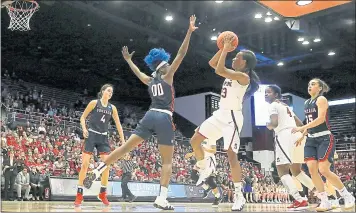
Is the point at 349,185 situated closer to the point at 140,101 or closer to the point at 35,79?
the point at 140,101

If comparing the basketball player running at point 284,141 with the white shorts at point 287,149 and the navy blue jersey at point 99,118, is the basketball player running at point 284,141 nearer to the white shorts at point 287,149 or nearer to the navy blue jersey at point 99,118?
the white shorts at point 287,149

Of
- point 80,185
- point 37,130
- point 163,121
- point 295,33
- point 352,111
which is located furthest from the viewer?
point 352,111

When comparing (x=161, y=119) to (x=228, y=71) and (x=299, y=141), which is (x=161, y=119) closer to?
(x=228, y=71)

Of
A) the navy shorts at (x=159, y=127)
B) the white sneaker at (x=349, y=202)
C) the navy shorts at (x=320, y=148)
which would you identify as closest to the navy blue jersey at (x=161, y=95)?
the navy shorts at (x=159, y=127)

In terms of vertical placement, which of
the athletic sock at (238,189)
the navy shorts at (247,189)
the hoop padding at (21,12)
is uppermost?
the hoop padding at (21,12)

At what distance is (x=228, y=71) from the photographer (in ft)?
17.9

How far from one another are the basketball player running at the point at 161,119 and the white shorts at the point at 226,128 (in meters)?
0.65

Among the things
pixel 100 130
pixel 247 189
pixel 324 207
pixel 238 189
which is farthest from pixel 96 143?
pixel 247 189

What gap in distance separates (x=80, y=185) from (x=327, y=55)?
60.4 feet

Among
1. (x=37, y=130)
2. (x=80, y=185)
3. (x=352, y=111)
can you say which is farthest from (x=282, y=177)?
(x=352, y=111)

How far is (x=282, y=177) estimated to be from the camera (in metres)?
6.34

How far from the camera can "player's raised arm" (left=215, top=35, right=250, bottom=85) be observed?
17.6ft

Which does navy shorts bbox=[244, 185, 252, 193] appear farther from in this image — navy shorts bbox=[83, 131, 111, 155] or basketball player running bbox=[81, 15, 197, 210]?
basketball player running bbox=[81, 15, 197, 210]

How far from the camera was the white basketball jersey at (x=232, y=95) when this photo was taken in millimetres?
5758
